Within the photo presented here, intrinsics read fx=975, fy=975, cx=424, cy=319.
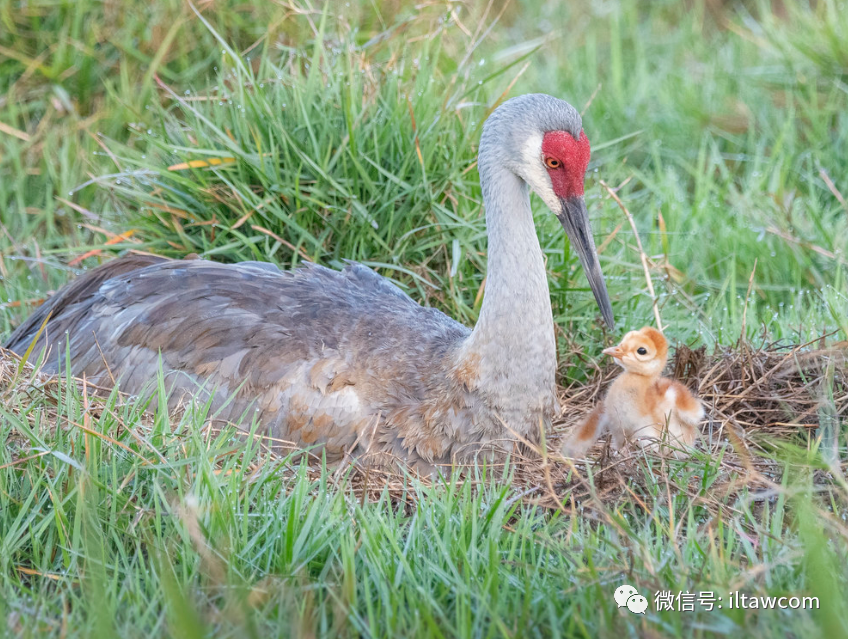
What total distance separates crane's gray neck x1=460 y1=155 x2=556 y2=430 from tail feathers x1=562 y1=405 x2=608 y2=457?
0.22 meters

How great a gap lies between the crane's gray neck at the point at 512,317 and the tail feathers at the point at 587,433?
0.22m

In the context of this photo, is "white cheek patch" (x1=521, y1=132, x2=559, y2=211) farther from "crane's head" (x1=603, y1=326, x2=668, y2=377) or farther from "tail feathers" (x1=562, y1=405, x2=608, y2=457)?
"tail feathers" (x1=562, y1=405, x2=608, y2=457)

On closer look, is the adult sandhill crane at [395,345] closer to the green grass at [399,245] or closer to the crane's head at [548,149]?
the crane's head at [548,149]

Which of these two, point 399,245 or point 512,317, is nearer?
point 512,317

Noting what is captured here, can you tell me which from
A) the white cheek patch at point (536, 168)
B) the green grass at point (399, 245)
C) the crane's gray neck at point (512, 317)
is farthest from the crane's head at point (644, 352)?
the white cheek patch at point (536, 168)

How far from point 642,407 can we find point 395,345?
0.94 metres

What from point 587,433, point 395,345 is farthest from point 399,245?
point 587,433

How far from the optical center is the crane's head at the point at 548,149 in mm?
3383

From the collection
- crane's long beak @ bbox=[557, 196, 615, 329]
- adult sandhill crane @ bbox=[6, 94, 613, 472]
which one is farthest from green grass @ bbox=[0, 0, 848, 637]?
crane's long beak @ bbox=[557, 196, 615, 329]

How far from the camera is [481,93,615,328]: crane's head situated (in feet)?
11.1

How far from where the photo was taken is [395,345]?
359cm

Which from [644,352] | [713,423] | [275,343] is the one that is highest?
[275,343]

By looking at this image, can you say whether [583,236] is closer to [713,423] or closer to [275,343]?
[713,423]

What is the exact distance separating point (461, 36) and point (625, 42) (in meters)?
2.79
